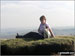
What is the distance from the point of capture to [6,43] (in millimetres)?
11289

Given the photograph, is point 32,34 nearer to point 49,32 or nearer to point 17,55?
point 49,32

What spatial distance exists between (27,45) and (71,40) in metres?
2.32

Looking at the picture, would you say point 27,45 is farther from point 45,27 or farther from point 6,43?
point 45,27

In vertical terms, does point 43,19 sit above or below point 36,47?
above

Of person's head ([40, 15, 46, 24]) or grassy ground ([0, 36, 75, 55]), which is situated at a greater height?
person's head ([40, 15, 46, 24])

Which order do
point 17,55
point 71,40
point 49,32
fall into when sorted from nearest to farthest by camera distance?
point 17,55 → point 71,40 → point 49,32

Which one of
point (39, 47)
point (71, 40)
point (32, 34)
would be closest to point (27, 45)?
point (39, 47)

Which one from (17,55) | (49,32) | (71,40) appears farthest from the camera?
(49,32)

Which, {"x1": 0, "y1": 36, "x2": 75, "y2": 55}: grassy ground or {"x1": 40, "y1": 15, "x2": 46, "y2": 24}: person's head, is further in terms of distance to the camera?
{"x1": 40, "y1": 15, "x2": 46, "y2": 24}: person's head

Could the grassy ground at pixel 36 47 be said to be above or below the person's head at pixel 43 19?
below

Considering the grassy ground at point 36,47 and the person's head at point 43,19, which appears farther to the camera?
the person's head at point 43,19

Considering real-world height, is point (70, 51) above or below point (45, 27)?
below

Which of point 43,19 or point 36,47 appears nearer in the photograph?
point 36,47

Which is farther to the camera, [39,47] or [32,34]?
[32,34]
